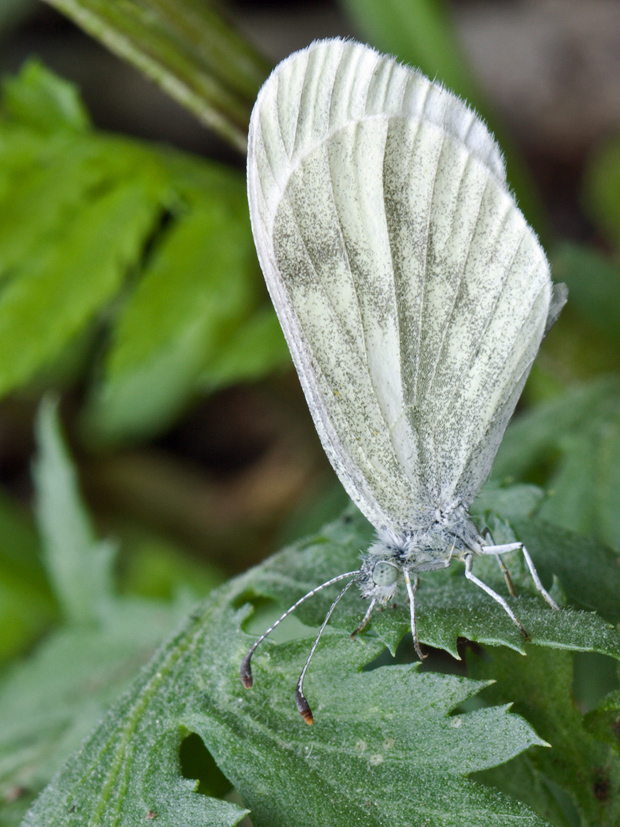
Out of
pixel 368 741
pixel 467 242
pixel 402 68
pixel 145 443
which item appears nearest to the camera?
pixel 368 741

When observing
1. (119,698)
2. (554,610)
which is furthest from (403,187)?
(119,698)

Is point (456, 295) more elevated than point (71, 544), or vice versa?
point (456, 295)

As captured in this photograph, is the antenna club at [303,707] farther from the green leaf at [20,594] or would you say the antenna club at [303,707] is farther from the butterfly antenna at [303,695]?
the green leaf at [20,594]

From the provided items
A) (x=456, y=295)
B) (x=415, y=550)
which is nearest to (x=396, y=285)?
(x=456, y=295)

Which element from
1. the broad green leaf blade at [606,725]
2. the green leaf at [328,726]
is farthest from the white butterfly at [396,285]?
the broad green leaf blade at [606,725]

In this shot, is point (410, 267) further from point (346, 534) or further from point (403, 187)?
point (346, 534)

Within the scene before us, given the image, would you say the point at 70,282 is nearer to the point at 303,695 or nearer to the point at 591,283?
the point at 303,695

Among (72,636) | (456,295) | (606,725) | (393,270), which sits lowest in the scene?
(606,725)
